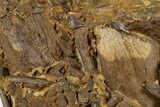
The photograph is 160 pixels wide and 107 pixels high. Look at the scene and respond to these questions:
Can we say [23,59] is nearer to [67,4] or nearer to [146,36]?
[67,4]

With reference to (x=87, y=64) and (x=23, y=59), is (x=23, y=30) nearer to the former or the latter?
(x=23, y=59)

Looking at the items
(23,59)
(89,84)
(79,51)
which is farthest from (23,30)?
(89,84)

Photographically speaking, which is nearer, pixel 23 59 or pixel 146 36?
pixel 146 36

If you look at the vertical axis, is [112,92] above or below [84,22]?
below

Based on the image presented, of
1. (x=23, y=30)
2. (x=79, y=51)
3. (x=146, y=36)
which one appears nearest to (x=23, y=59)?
(x=23, y=30)

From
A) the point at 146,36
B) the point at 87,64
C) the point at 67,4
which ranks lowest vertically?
the point at 87,64

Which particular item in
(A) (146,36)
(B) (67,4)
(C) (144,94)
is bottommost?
(C) (144,94)

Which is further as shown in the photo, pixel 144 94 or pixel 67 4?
pixel 67 4

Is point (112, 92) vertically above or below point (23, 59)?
below
